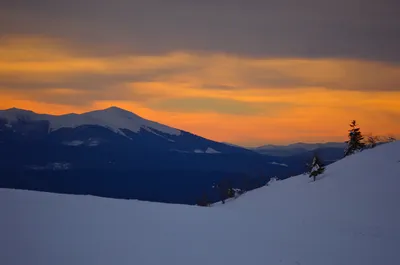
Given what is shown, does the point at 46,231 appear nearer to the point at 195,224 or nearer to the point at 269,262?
the point at 195,224

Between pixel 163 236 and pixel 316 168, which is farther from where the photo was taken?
pixel 316 168

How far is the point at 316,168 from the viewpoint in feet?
180

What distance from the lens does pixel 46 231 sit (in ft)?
58.3

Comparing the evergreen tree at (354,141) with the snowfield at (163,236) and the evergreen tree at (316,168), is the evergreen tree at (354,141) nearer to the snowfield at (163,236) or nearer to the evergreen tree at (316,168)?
the evergreen tree at (316,168)

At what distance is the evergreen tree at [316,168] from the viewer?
54312mm

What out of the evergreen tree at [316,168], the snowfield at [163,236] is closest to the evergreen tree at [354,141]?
the evergreen tree at [316,168]

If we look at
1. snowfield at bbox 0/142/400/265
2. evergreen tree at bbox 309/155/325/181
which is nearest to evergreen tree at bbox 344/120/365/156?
evergreen tree at bbox 309/155/325/181

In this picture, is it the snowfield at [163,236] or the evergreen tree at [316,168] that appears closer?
the snowfield at [163,236]

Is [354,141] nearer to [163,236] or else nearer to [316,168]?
[316,168]

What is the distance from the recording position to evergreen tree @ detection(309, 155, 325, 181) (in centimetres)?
5431

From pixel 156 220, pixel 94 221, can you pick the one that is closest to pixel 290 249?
pixel 156 220

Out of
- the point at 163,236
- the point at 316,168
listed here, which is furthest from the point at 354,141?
the point at 163,236

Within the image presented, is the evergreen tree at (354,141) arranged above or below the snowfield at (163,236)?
above

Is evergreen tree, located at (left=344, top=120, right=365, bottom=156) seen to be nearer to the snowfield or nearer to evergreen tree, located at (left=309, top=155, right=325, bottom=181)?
evergreen tree, located at (left=309, top=155, right=325, bottom=181)
